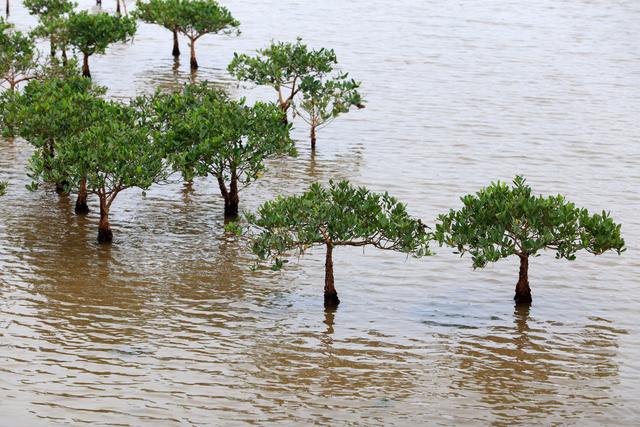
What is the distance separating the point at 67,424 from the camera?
31.3m

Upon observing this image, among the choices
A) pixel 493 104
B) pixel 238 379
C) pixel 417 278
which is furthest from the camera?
pixel 493 104

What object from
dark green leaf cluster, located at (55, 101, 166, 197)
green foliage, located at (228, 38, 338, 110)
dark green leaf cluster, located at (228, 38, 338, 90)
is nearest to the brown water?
dark green leaf cluster, located at (55, 101, 166, 197)

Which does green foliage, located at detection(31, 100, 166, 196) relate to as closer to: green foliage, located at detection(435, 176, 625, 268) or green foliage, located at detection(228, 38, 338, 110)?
green foliage, located at detection(435, 176, 625, 268)

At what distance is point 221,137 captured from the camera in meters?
47.6

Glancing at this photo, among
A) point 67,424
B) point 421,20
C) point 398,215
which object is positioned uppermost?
point 421,20

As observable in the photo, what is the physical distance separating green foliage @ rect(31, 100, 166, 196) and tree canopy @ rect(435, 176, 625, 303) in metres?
13.0

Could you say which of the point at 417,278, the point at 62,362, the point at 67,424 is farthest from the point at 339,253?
the point at 67,424

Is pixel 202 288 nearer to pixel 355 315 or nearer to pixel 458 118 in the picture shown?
pixel 355 315

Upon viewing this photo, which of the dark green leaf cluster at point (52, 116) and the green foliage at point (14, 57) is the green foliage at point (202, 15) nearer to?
the green foliage at point (14, 57)

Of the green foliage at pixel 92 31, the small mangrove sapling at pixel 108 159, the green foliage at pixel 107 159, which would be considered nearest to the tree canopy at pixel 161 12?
the green foliage at pixel 92 31

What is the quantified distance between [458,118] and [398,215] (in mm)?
38432

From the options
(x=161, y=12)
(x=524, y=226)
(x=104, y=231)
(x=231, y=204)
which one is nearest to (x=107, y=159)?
(x=104, y=231)

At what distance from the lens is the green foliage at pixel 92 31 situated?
79.2m

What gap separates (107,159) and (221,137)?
5.39 meters
